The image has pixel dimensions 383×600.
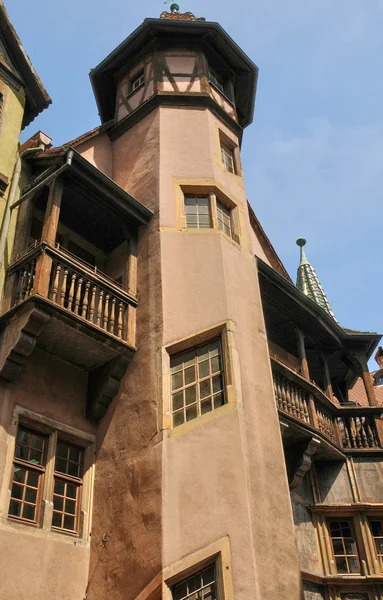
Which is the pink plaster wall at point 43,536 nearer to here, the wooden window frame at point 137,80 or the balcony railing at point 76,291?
the balcony railing at point 76,291

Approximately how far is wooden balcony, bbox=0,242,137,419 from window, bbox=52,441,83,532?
31.3 inches

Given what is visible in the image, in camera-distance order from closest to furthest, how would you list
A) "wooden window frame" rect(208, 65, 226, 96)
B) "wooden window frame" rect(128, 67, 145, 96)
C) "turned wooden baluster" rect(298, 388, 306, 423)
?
"turned wooden baluster" rect(298, 388, 306, 423) → "wooden window frame" rect(128, 67, 145, 96) → "wooden window frame" rect(208, 65, 226, 96)

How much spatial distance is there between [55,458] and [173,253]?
14.3 feet

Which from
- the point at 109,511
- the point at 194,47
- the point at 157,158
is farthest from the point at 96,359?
the point at 194,47

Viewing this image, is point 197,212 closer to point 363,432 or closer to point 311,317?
point 311,317

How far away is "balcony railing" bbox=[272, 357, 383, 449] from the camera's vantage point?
12859 millimetres

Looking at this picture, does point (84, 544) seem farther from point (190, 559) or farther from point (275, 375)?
point (275, 375)

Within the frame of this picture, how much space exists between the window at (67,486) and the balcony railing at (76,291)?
82.2 inches

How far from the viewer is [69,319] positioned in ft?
33.2

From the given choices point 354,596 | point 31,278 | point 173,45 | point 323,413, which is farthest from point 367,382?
point 173,45

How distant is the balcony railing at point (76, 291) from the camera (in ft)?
33.7

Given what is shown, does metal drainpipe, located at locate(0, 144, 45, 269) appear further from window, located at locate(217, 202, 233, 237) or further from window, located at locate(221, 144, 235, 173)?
window, located at locate(221, 144, 235, 173)

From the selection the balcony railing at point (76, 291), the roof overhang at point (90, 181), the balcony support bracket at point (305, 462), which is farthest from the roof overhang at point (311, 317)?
the balcony railing at point (76, 291)

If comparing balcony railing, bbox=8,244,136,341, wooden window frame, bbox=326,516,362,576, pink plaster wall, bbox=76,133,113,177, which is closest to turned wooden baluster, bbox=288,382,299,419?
wooden window frame, bbox=326,516,362,576
